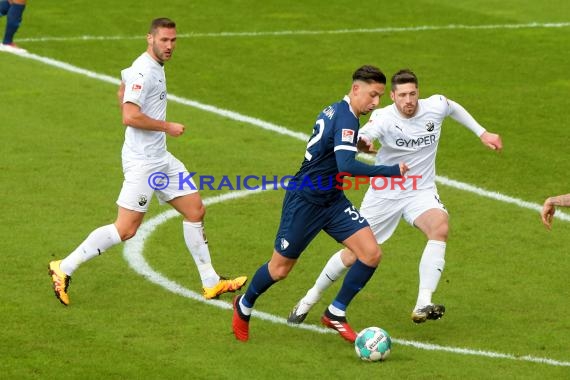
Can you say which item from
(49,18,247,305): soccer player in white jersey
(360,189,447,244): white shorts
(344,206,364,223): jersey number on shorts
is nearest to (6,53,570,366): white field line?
(49,18,247,305): soccer player in white jersey

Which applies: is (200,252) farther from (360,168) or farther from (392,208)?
(360,168)

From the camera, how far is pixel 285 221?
39.4ft

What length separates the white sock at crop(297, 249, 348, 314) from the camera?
12422mm

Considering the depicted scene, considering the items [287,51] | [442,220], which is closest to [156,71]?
[442,220]

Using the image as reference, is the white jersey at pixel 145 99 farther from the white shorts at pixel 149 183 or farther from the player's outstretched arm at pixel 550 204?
the player's outstretched arm at pixel 550 204

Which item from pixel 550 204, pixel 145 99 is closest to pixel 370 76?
pixel 550 204

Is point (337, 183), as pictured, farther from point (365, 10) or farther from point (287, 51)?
point (365, 10)

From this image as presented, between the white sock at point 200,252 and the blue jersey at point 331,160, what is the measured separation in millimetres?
1455

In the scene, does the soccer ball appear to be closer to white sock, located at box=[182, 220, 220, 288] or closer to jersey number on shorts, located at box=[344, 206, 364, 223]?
jersey number on shorts, located at box=[344, 206, 364, 223]

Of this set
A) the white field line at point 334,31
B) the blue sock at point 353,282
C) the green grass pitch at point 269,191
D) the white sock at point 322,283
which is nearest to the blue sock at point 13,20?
the green grass pitch at point 269,191

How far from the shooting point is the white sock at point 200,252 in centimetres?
1316

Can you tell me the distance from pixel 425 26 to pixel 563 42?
8.69 feet

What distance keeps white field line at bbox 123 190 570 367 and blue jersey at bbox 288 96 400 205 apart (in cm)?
124

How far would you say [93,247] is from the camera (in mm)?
13008
